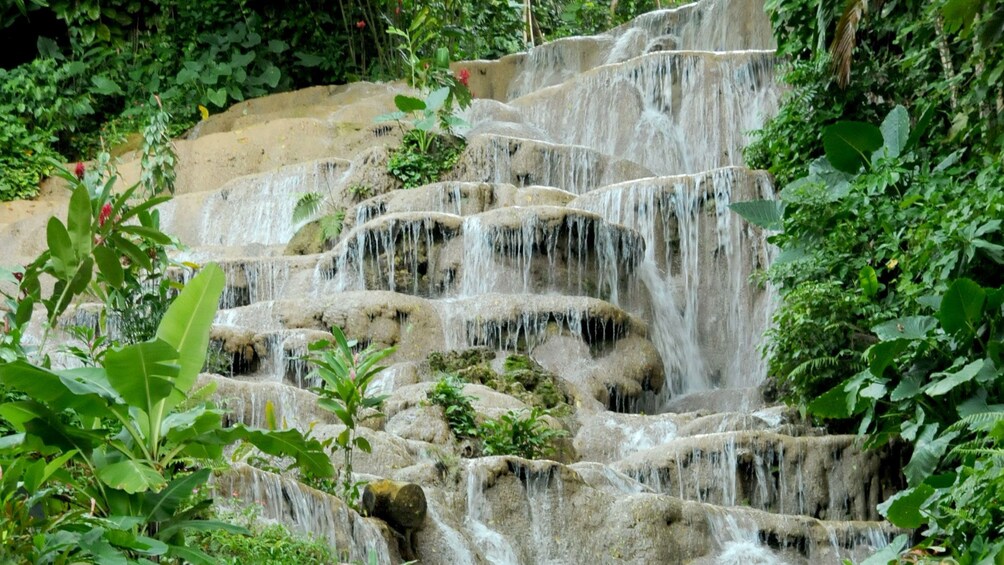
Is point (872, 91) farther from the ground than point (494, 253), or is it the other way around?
point (872, 91)

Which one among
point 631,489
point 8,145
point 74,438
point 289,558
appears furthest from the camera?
point 8,145

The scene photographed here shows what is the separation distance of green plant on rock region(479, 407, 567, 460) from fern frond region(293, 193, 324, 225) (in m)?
7.45

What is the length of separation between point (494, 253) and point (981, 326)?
6207 mm

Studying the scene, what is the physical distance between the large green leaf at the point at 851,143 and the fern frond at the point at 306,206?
25.8ft

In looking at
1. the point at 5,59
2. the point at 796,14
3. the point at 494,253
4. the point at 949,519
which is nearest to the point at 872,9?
the point at 796,14

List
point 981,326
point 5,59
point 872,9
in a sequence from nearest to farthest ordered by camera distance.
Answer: point 981,326 < point 872,9 < point 5,59

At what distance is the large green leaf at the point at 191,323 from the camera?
540 centimetres

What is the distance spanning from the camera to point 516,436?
30.5ft

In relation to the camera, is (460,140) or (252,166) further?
(252,166)

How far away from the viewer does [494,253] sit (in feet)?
43.5

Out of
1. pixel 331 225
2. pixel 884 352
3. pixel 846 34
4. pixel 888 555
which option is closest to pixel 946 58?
pixel 846 34

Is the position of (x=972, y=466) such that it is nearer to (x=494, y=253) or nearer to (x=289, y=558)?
(x=289, y=558)

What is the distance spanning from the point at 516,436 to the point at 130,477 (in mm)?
4749

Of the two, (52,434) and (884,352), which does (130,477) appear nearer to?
(52,434)
